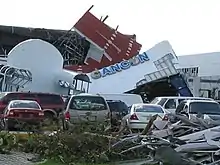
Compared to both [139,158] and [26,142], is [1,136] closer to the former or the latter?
[26,142]

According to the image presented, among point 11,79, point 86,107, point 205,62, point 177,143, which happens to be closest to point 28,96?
Result: point 86,107

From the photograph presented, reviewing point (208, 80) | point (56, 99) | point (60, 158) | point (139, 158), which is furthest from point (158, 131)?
point (208, 80)

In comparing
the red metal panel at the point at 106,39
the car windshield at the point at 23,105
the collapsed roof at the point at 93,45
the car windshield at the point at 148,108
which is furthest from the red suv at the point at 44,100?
the red metal panel at the point at 106,39

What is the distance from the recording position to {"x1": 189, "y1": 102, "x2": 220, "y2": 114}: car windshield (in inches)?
946

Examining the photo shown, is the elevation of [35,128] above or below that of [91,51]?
below

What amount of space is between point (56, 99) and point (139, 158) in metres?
16.6

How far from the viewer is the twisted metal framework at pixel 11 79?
158 feet

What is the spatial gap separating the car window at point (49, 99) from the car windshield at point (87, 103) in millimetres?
5671

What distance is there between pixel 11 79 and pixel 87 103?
24.9m

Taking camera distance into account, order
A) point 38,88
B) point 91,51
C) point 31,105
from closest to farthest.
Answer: point 31,105
point 38,88
point 91,51

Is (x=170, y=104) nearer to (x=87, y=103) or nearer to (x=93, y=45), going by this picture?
(x=87, y=103)

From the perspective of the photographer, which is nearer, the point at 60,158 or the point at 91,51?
the point at 60,158

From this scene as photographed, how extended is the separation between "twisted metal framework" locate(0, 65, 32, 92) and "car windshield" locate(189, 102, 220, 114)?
84.7ft

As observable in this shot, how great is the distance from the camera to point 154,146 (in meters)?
13.5
